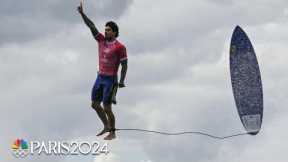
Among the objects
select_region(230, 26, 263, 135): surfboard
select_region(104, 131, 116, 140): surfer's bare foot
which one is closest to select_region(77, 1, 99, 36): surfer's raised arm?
select_region(104, 131, 116, 140): surfer's bare foot

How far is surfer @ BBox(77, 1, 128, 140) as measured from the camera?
96.9 feet

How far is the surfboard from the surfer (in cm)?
612

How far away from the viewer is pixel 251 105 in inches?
1276

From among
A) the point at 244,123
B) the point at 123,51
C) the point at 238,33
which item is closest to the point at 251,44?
the point at 238,33

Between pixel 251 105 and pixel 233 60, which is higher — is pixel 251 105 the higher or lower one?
the lower one

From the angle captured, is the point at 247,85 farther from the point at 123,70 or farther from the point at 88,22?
the point at 88,22

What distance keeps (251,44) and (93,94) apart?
27.3ft

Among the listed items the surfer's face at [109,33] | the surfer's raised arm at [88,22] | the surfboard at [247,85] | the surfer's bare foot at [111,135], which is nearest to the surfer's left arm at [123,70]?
the surfer's face at [109,33]

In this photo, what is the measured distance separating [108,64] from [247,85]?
286 inches

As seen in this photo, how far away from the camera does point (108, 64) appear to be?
29609 mm

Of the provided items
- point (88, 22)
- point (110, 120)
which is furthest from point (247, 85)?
point (88, 22)

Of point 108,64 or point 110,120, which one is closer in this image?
point 108,64

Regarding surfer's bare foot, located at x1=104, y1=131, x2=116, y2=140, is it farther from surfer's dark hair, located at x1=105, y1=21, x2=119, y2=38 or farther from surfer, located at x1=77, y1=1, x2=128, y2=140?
surfer's dark hair, located at x1=105, y1=21, x2=119, y2=38

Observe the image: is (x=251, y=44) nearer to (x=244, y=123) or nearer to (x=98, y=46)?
(x=244, y=123)
